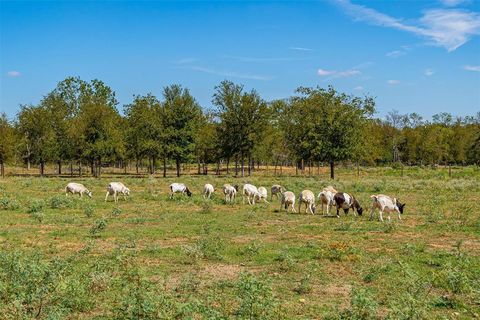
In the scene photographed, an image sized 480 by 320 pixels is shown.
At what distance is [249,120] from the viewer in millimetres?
66562

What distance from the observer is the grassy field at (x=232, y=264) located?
870 cm

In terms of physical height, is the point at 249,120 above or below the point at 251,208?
above

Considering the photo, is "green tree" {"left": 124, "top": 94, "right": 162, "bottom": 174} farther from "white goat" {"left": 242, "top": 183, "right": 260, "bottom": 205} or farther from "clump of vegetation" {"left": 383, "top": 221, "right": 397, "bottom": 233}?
"clump of vegetation" {"left": 383, "top": 221, "right": 397, "bottom": 233}

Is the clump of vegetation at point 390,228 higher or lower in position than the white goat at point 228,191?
lower

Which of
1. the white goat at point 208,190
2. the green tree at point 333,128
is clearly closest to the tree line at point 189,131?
the green tree at point 333,128

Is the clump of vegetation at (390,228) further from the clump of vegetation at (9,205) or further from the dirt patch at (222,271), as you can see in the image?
the clump of vegetation at (9,205)

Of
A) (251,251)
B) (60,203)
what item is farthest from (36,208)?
(251,251)

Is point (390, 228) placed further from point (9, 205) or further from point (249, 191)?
point (9, 205)

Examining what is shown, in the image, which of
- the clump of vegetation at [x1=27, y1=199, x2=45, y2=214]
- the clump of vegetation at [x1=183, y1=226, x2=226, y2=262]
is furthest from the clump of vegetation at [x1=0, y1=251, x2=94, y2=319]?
the clump of vegetation at [x1=27, y1=199, x2=45, y2=214]

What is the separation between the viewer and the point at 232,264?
44.4 ft

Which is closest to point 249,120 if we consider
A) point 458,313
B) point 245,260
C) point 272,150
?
point 272,150

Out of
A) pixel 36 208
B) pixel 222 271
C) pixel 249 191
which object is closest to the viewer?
pixel 222 271

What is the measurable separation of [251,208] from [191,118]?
1664 inches

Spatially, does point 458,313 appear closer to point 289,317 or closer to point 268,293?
point 289,317
